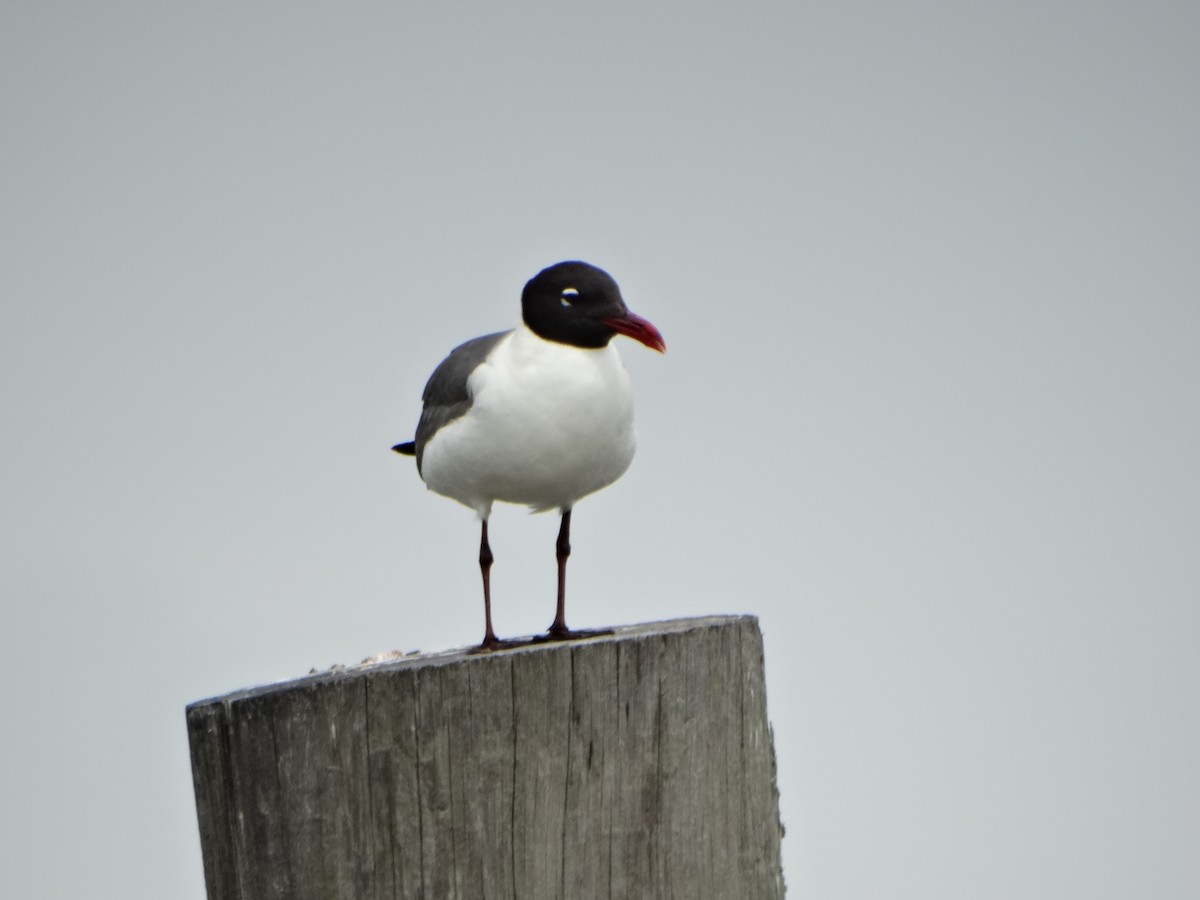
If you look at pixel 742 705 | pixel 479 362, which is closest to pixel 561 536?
pixel 479 362

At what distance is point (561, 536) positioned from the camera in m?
6.73

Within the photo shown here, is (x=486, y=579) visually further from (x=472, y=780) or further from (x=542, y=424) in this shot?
(x=472, y=780)

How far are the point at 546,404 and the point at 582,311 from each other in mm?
423

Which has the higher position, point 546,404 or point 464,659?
point 546,404

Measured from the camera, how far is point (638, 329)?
19.7 feet

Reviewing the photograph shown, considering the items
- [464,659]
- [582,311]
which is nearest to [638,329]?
[582,311]

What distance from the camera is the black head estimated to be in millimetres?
6027

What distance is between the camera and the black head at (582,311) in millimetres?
6027

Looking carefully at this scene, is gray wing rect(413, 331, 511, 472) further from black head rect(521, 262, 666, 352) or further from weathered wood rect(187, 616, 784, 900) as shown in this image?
weathered wood rect(187, 616, 784, 900)

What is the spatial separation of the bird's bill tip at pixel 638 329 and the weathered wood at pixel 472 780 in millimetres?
1884

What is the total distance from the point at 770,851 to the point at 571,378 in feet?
6.74

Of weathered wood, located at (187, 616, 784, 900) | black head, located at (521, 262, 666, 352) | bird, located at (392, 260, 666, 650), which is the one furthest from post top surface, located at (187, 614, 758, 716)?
black head, located at (521, 262, 666, 352)

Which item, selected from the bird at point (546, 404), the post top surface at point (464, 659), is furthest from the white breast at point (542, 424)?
the post top surface at point (464, 659)

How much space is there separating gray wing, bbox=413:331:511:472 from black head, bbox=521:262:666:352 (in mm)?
316
